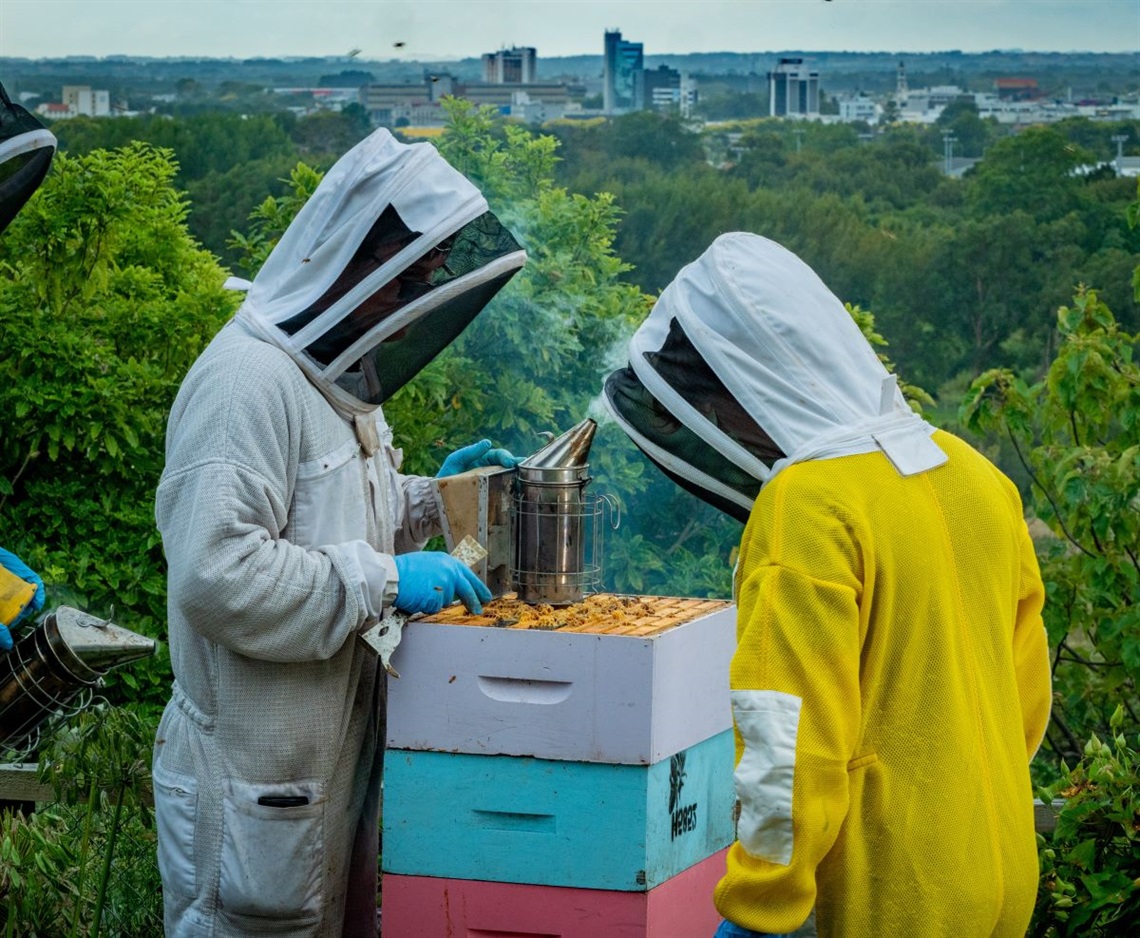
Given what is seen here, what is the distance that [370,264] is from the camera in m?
2.58

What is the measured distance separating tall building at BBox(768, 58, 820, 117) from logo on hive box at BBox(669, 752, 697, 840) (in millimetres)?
5049

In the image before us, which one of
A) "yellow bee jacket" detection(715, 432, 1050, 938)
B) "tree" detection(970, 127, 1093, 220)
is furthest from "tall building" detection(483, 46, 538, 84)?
"yellow bee jacket" detection(715, 432, 1050, 938)

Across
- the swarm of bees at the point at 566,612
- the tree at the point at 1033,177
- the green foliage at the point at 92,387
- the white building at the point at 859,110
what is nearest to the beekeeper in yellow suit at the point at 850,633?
the swarm of bees at the point at 566,612

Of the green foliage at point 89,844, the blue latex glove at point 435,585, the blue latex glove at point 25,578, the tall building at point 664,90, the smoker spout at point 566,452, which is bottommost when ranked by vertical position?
the green foliage at point 89,844

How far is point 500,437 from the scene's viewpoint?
200 inches

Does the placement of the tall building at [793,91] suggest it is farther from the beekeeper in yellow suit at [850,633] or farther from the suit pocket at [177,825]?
the suit pocket at [177,825]

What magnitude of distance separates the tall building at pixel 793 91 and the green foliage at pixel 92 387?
3.27 metres

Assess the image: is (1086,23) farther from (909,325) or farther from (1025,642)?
(1025,642)

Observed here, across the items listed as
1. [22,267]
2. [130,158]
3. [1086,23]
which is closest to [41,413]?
[22,267]

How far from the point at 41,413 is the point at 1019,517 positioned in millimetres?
3422

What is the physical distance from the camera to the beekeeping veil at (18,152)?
2.75 m

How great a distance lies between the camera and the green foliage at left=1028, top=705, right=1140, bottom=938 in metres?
2.75

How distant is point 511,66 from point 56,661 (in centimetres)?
406

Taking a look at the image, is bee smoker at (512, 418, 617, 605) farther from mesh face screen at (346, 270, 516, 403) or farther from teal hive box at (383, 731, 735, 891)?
teal hive box at (383, 731, 735, 891)
